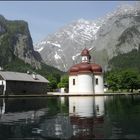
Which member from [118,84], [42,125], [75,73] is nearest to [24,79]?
[75,73]

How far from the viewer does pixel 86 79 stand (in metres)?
112

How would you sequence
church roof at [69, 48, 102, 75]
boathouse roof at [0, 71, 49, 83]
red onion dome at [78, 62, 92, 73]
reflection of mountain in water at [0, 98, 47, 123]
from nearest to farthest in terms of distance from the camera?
reflection of mountain in water at [0, 98, 47, 123] < boathouse roof at [0, 71, 49, 83] < red onion dome at [78, 62, 92, 73] < church roof at [69, 48, 102, 75]

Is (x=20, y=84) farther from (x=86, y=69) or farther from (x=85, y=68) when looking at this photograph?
(x=86, y=69)

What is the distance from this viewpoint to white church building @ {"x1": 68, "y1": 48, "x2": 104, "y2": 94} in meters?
112

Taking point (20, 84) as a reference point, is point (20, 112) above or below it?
below

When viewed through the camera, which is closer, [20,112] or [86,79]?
[20,112]

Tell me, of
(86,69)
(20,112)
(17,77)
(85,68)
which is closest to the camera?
(20,112)

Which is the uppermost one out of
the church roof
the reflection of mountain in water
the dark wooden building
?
the church roof

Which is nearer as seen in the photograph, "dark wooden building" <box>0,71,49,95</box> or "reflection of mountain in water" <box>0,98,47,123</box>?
"reflection of mountain in water" <box>0,98,47,123</box>

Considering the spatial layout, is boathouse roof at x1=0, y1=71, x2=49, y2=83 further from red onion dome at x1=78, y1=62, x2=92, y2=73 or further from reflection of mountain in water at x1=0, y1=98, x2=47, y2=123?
reflection of mountain in water at x1=0, y1=98, x2=47, y2=123

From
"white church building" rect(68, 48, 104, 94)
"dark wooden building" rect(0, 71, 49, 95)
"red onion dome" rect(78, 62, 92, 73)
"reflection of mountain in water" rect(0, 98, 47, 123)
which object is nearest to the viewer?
"reflection of mountain in water" rect(0, 98, 47, 123)

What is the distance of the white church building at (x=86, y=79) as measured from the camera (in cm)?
11175

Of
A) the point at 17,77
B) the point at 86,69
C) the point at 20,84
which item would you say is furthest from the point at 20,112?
the point at 86,69

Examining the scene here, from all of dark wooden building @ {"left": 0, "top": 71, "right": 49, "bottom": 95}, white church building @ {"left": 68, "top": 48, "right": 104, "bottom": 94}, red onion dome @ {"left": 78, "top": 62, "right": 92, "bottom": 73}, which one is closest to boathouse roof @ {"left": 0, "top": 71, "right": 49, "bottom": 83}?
dark wooden building @ {"left": 0, "top": 71, "right": 49, "bottom": 95}
